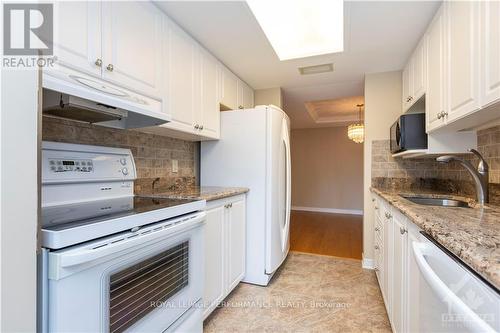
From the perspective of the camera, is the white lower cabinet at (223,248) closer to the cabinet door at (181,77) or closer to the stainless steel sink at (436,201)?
the cabinet door at (181,77)

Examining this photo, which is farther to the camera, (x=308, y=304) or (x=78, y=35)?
(x=308, y=304)

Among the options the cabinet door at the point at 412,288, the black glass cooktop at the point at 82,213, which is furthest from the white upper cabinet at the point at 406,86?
the black glass cooktop at the point at 82,213

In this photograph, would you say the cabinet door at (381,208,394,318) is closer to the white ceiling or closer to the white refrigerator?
the white refrigerator

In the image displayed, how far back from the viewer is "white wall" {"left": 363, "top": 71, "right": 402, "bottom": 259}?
2670mm

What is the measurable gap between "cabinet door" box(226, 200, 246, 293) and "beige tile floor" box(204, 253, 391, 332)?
17 centimetres

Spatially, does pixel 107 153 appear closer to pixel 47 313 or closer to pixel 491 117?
pixel 47 313

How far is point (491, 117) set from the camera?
130 cm

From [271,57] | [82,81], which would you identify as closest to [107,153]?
[82,81]

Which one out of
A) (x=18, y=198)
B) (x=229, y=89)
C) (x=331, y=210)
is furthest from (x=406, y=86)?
(x=331, y=210)

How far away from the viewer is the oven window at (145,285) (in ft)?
3.07

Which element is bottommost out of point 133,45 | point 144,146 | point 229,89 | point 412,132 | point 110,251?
point 110,251

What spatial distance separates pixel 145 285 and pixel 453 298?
105 cm

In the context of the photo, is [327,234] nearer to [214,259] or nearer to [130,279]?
[214,259]

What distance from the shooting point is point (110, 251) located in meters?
0.86
